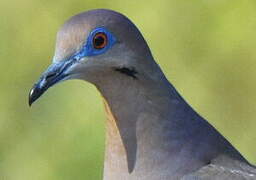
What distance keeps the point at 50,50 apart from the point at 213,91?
1.33 m

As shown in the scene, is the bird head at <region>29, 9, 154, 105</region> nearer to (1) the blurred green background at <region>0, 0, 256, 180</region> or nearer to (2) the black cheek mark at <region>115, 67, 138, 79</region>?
(2) the black cheek mark at <region>115, 67, 138, 79</region>

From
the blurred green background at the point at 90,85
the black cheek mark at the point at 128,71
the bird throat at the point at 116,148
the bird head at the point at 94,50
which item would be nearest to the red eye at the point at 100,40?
the bird head at the point at 94,50

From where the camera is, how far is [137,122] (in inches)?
189

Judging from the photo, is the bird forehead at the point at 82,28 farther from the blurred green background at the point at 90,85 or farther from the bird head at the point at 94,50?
the blurred green background at the point at 90,85

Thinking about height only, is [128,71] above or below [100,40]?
below

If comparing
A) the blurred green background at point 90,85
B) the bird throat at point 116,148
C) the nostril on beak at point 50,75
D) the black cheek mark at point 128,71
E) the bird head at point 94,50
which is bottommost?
the blurred green background at point 90,85

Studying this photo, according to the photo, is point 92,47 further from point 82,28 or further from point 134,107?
point 134,107

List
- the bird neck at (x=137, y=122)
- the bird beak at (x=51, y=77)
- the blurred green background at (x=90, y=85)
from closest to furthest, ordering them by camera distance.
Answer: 1. the bird beak at (x=51, y=77)
2. the bird neck at (x=137, y=122)
3. the blurred green background at (x=90, y=85)

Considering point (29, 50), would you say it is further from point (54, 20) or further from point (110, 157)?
point (110, 157)

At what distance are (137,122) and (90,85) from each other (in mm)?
3152

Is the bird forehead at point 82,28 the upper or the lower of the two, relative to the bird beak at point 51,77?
upper

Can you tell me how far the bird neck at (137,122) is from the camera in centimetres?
475

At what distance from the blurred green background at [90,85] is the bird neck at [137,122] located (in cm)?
257

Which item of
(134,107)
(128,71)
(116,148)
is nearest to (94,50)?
(128,71)
